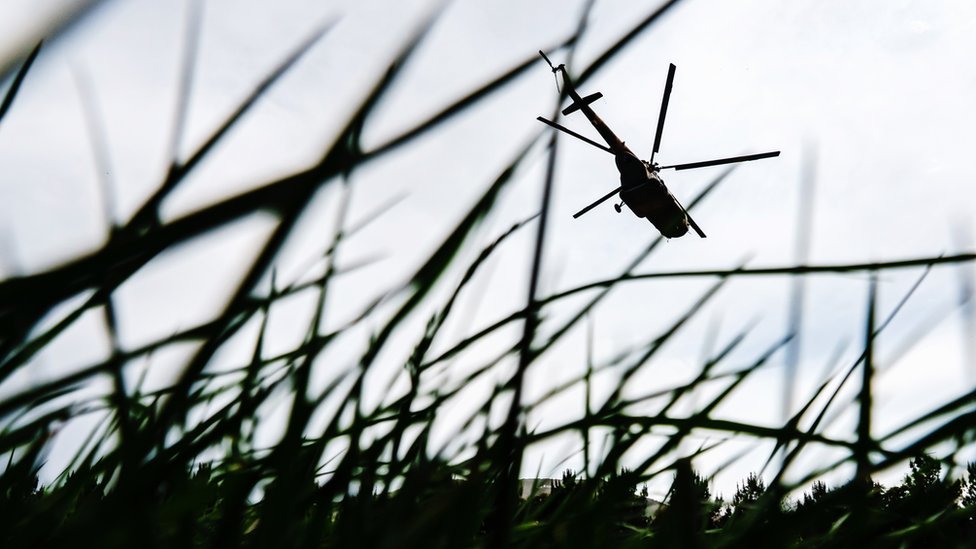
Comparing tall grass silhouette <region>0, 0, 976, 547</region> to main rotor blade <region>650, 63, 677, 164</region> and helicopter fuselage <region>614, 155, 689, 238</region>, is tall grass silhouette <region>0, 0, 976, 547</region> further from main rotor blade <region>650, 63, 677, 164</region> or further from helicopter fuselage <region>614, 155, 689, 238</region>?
helicopter fuselage <region>614, 155, 689, 238</region>

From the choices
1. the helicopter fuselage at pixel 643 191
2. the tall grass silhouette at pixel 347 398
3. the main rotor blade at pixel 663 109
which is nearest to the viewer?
the tall grass silhouette at pixel 347 398

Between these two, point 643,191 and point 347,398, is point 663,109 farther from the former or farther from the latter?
point 347,398

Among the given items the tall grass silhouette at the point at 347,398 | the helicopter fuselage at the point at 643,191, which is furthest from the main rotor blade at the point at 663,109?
the tall grass silhouette at the point at 347,398

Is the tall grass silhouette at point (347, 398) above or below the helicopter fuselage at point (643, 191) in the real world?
below

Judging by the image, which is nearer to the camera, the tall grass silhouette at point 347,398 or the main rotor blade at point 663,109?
the tall grass silhouette at point 347,398

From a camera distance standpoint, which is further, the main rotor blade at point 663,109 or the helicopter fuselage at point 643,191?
the helicopter fuselage at point 643,191

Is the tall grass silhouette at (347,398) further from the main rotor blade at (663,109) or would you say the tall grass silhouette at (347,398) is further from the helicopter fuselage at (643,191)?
the helicopter fuselage at (643,191)

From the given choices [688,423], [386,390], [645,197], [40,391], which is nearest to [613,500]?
[688,423]

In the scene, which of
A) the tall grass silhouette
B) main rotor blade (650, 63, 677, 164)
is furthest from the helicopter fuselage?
the tall grass silhouette

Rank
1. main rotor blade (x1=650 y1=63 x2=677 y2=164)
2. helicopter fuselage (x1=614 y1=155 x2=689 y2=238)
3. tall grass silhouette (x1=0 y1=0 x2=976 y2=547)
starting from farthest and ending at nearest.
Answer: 1. helicopter fuselage (x1=614 y1=155 x2=689 y2=238)
2. main rotor blade (x1=650 y1=63 x2=677 y2=164)
3. tall grass silhouette (x1=0 y1=0 x2=976 y2=547)

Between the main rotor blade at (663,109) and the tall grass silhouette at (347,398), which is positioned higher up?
the main rotor blade at (663,109)

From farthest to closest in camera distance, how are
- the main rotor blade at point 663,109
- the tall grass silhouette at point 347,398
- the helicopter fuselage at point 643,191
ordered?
the helicopter fuselage at point 643,191 → the main rotor blade at point 663,109 → the tall grass silhouette at point 347,398

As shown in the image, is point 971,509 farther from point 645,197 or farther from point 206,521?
point 645,197

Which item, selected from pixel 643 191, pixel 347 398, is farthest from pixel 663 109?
pixel 347 398
